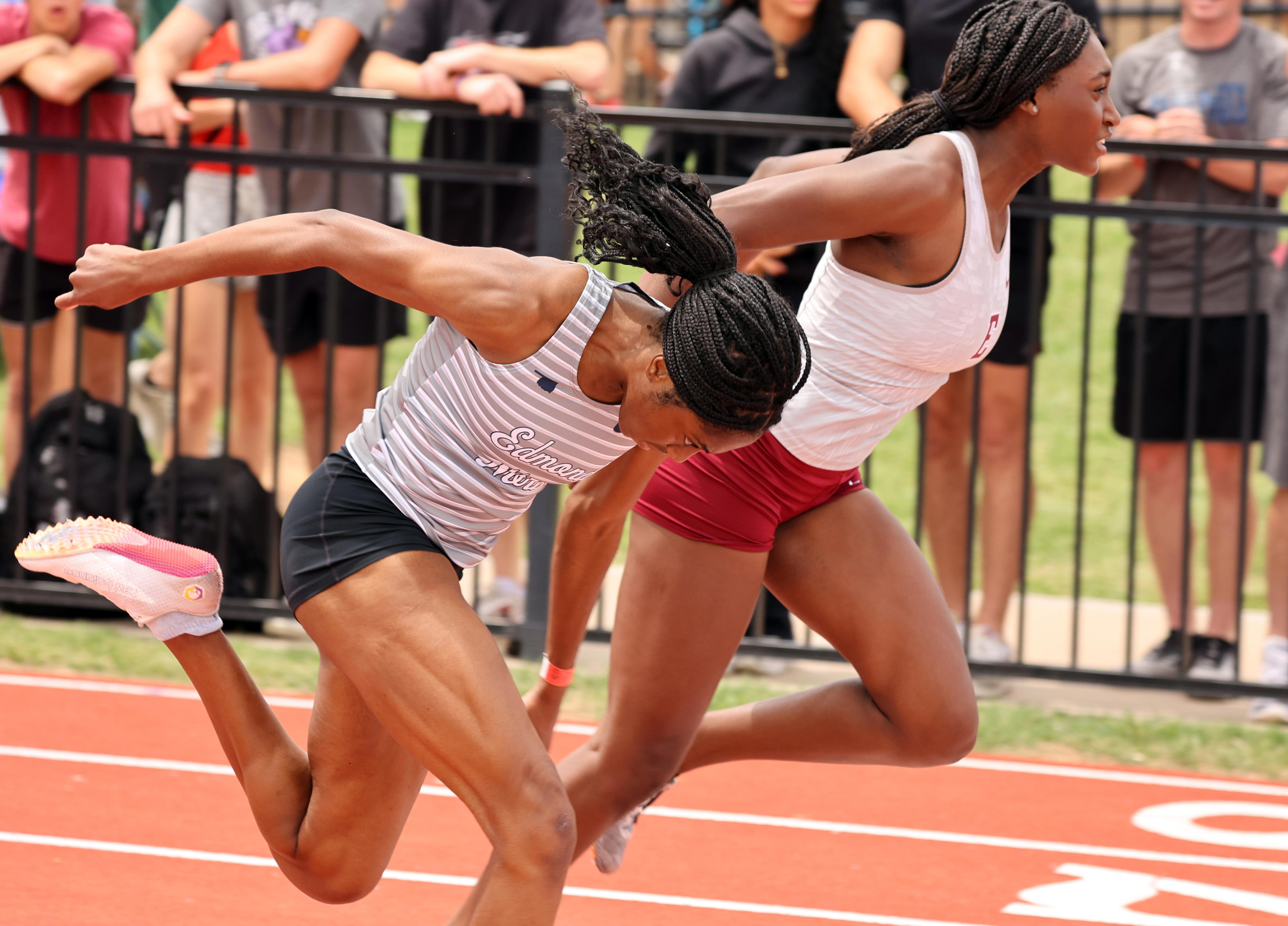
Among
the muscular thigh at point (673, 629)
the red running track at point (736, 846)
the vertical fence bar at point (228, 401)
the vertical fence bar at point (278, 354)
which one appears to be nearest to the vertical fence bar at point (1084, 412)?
the red running track at point (736, 846)

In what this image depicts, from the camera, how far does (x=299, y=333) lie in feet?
23.0

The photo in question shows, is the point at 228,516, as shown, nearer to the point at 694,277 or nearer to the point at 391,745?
the point at 391,745

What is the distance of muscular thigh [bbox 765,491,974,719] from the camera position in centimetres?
383

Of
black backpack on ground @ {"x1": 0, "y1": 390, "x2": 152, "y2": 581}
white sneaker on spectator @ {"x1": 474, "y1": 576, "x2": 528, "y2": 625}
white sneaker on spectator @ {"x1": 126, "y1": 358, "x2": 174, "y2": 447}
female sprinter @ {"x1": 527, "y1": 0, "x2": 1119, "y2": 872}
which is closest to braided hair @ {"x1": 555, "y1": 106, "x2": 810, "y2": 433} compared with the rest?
female sprinter @ {"x1": 527, "y1": 0, "x2": 1119, "y2": 872}

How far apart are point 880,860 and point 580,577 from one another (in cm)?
169

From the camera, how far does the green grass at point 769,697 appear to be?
5891 millimetres

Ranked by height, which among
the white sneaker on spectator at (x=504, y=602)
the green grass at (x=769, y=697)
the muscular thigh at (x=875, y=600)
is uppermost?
the muscular thigh at (x=875, y=600)

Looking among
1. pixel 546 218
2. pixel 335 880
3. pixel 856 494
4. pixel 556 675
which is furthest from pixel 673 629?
pixel 546 218

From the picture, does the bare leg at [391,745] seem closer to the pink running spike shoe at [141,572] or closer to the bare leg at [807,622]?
the pink running spike shoe at [141,572]

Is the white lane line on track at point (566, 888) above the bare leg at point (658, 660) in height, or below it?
below

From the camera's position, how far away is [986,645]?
657 centimetres

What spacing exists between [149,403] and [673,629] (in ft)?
17.9

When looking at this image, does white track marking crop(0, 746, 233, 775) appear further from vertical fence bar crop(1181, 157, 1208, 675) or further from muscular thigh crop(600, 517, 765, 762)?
vertical fence bar crop(1181, 157, 1208, 675)

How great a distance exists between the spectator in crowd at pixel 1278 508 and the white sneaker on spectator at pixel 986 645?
3.19 ft
